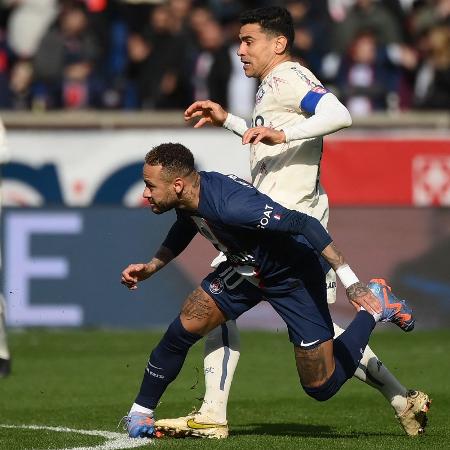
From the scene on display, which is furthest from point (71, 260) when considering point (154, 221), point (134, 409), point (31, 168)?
point (134, 409)

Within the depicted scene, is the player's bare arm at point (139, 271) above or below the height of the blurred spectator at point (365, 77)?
above

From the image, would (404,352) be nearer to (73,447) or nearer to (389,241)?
(389,241)

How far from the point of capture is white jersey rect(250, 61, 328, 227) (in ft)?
25.8

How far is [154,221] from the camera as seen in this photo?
14188 millimetres

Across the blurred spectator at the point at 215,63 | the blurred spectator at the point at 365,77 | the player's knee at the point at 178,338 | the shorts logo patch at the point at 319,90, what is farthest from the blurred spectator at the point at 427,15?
the player's knee at the point at 178,338

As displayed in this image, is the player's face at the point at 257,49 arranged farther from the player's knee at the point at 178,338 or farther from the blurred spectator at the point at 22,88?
the blurred spectator at the point at 22,88

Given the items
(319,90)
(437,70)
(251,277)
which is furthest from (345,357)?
(437,70)

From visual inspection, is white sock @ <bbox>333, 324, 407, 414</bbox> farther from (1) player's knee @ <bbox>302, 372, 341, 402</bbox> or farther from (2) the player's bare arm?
(2) the player's bare arm

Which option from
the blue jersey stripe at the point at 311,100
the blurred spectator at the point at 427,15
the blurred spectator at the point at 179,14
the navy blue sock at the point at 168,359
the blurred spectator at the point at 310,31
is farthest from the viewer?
the blurred spectator at the point at 427,15

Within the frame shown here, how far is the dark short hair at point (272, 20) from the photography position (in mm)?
7973

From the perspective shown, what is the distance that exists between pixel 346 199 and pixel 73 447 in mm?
8551

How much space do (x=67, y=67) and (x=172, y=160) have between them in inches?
392

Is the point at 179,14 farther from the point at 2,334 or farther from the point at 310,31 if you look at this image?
the point at 2,334

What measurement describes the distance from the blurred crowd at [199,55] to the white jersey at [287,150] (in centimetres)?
853
